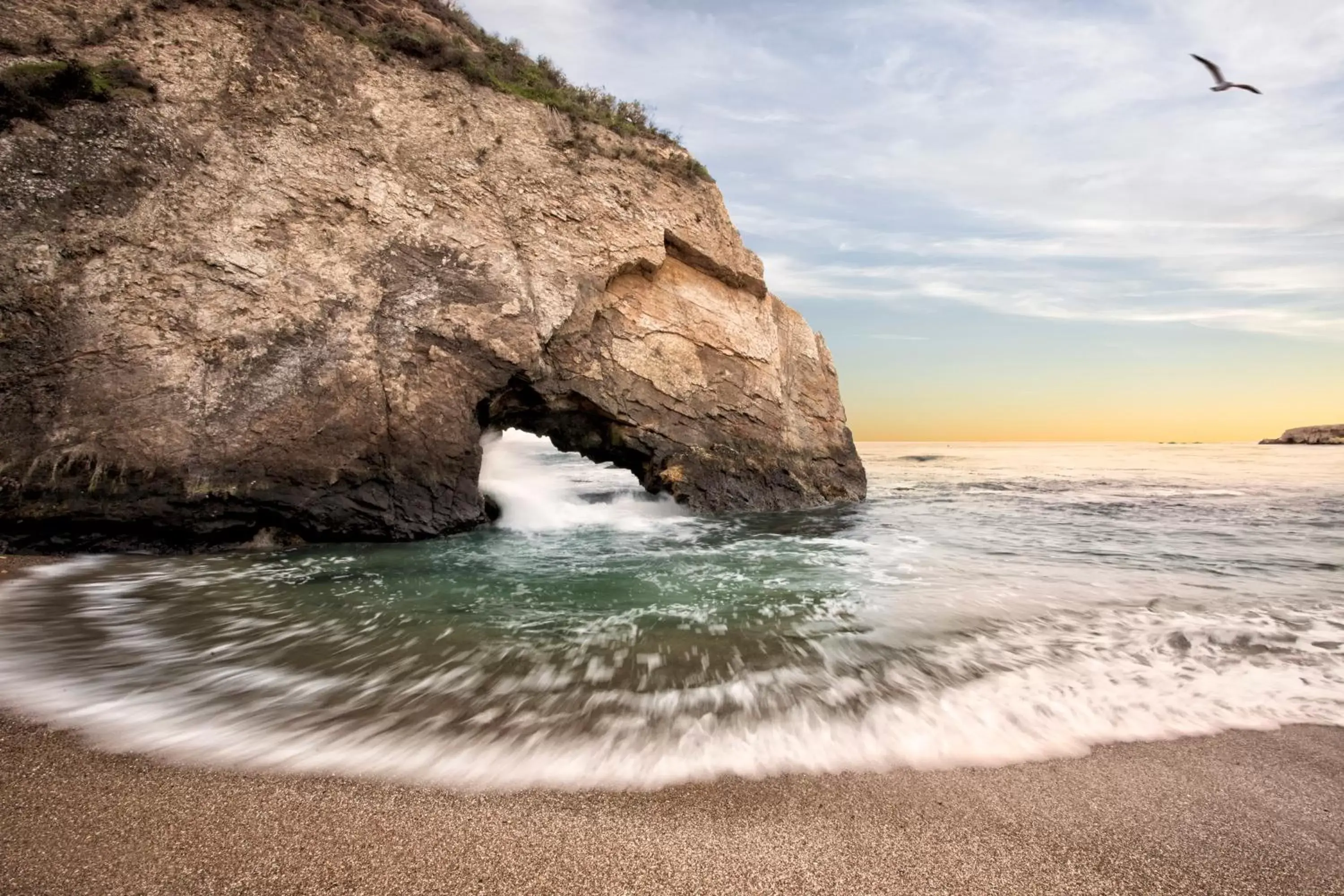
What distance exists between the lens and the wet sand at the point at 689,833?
2.45 meters

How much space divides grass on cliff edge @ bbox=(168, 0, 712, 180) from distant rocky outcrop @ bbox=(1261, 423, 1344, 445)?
108 metres

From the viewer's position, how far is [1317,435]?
83.2m

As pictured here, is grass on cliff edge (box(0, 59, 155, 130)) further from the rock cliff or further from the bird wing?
the bird wing

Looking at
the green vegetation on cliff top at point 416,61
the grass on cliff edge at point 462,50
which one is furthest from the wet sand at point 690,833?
the grass on cliff edge at point 462,50

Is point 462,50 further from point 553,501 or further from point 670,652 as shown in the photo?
point 670,652

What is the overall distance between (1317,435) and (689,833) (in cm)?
11811

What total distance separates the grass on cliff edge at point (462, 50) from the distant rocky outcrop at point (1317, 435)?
108 meters

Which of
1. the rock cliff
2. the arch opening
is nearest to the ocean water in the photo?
the rock cliff

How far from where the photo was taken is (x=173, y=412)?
29.3 ft

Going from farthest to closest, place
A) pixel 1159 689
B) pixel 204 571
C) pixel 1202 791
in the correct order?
pixel 204 571
pixel 1159 689
pixel 1202 791

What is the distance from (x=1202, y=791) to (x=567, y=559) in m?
7.86

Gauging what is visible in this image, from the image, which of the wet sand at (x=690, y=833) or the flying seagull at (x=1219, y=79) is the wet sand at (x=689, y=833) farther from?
the flying seagull at (x=1219, y=79)

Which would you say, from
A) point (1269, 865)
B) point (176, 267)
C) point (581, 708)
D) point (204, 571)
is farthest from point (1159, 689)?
point (176, 267)

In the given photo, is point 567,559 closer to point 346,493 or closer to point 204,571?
point 346,493
